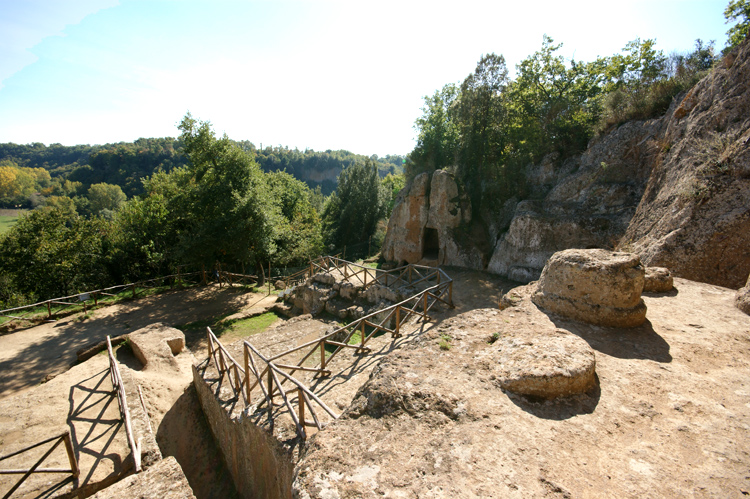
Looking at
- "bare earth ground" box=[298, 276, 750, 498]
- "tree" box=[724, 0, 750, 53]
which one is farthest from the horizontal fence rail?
"tree" box=[724, 0, 750, 53]

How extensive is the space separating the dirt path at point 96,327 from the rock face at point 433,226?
323 inches

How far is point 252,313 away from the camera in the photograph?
1439 centimetres

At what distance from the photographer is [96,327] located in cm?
1227

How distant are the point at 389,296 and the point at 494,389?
770 cm

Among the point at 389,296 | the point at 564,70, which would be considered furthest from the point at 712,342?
the point at 564,70

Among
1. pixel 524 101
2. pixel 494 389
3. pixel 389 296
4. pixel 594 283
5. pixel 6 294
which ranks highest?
pixel 524 101

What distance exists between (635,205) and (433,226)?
8.85 metres

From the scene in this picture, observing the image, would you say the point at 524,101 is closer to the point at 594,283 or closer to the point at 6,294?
the point at 594,283

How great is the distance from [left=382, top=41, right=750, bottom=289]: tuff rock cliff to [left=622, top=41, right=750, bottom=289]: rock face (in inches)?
1.0

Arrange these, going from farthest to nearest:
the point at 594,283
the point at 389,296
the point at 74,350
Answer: the point at 389,296 → the point at 74,350 → the point at 594,283

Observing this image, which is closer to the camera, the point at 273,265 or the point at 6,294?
the point at 6,294

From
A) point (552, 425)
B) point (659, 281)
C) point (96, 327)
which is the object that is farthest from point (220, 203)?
point (659, 281)

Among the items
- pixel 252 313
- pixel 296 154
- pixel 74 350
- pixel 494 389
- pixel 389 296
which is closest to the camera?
pixel 494 389

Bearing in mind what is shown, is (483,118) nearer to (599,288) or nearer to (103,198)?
(599,288)
